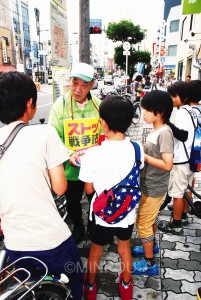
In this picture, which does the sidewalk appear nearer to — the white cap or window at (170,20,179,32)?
the white cap

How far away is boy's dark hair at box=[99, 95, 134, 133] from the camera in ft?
5.05

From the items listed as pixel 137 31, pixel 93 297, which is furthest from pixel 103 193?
pixel 137 31

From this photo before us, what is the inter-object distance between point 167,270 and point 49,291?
145cm

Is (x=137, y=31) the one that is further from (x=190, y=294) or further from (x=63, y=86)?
(x=190, y=294)

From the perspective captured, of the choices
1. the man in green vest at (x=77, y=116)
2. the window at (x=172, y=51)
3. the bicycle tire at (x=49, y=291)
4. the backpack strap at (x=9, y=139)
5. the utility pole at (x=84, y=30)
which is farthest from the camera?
the window at (x=172, y=51)

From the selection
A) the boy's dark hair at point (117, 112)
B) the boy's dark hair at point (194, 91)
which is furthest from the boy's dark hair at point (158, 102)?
the boy's dark hair at point (194, 91)

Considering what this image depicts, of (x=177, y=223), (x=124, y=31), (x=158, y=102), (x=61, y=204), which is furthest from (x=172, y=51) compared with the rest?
(x=158, y=102)

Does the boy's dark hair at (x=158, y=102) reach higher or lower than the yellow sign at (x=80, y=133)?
higher

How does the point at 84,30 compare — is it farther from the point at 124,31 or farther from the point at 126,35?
the point at 126,35

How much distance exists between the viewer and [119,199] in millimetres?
1620

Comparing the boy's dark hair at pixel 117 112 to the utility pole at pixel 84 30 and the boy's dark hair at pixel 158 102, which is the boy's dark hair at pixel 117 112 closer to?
the boy's dark hair at pixel 158 102

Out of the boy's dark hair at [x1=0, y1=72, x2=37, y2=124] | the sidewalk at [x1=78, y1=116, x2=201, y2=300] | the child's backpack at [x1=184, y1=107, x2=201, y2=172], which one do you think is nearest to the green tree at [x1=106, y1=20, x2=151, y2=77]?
the child's backpack at [x1=184, y1=107, x2=201, y2=172]

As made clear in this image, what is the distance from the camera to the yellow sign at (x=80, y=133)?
7.69 feet

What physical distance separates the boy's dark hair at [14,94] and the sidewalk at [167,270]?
5.99 ft
